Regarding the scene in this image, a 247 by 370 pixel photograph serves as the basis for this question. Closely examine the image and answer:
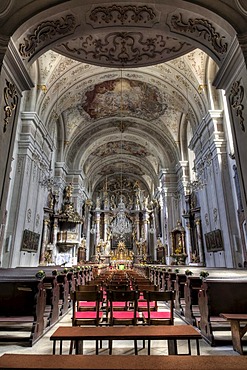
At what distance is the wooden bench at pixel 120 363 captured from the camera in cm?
→ 137

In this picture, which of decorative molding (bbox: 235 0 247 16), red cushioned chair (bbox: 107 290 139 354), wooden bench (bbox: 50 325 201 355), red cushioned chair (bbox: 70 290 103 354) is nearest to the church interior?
decorative molding (bbox: 235 0 247 16)

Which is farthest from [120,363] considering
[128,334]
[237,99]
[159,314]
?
[237,99]

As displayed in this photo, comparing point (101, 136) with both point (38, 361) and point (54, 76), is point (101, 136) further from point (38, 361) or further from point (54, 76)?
point (38, 361)

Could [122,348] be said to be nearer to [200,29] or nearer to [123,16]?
[200,29]

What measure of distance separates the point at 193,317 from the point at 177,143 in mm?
13882

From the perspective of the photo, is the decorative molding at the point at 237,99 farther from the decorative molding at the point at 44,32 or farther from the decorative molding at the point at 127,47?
the decorative molding at the point at 44,32

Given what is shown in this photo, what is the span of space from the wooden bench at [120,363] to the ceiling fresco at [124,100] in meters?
14.4

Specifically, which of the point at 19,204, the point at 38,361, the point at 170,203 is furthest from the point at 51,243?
the point at 38,361

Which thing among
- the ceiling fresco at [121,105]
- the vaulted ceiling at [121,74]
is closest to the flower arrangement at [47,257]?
the vaulted ceiling at [121,74]

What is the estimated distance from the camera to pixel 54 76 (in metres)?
11.8

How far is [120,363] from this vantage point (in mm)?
1454

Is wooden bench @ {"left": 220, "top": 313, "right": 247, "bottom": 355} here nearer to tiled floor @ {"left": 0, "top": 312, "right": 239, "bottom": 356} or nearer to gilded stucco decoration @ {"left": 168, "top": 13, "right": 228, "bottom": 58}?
tiled floor @ {"left": 0, "top": 312, "right": 239, "bottom": 356}

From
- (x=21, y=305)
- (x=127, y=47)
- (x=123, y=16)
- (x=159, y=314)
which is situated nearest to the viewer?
(x=159, y=314)

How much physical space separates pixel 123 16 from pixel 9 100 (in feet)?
11.2
